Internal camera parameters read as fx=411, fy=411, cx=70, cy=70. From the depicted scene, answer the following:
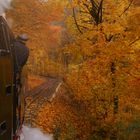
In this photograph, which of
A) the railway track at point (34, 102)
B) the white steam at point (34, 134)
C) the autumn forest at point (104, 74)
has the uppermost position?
the autumn forest at point (104, 74)

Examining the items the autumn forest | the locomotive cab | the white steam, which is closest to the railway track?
the white steam

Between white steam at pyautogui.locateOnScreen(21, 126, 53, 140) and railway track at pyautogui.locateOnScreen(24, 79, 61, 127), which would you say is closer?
white steam at pyautogui.locateOnScreen(21, 126, 53, 140)

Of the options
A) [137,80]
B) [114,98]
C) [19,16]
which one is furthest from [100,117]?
[19,16]

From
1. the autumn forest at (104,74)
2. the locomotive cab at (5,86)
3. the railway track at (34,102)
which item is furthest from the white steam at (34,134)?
the locomotive cab at (5,86)

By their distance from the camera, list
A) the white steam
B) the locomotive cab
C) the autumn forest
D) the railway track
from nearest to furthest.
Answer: the locomotive cab < the autumn forest < the white steam < the railway track

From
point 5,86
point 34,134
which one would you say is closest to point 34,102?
point 34,134

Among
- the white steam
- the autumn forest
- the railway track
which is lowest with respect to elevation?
the railway track

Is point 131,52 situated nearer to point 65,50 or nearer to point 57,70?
point 65,50

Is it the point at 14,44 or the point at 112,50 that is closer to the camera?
the point at 14,44

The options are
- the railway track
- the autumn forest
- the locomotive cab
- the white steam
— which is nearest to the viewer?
the locomotive cab

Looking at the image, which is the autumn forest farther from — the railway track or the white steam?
the railway track

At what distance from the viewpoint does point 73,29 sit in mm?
20500

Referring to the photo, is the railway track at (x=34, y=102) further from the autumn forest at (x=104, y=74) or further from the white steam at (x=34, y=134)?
the autumn forest at (x=104, y=74)

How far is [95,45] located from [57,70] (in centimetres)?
4504
